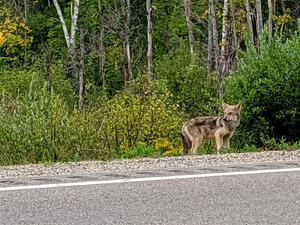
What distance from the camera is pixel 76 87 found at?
127 ft

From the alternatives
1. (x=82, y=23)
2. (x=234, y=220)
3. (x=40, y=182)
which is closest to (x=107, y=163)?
(x=40, y=182)

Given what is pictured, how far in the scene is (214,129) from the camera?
1384cm

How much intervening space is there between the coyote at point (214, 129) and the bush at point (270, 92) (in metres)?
0.75

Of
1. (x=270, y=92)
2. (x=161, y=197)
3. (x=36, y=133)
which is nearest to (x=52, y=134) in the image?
(x=36, y=133)

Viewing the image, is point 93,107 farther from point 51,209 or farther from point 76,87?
point 76,87

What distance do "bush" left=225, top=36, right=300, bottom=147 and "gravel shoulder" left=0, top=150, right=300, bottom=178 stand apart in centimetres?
396

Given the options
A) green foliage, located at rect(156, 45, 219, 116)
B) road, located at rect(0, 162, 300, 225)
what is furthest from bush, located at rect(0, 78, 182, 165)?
green foliage, located at rect(156, 45, 219, 116)

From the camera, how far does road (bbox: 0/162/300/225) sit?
6328 millimetres

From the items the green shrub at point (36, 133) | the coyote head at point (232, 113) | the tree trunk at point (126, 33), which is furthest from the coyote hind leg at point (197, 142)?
the tree trunk at point (126, 33)

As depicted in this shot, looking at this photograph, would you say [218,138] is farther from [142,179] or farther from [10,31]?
[10,31]

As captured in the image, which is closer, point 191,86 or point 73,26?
point 191,86

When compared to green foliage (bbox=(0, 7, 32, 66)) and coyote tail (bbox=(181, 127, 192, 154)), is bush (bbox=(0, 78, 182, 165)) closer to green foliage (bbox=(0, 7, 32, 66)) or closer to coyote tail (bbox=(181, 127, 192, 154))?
coyote tail (bbox=(181, 127, 192, 154))

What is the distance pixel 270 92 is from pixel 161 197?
7377 mm

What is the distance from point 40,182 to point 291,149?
4881mm
